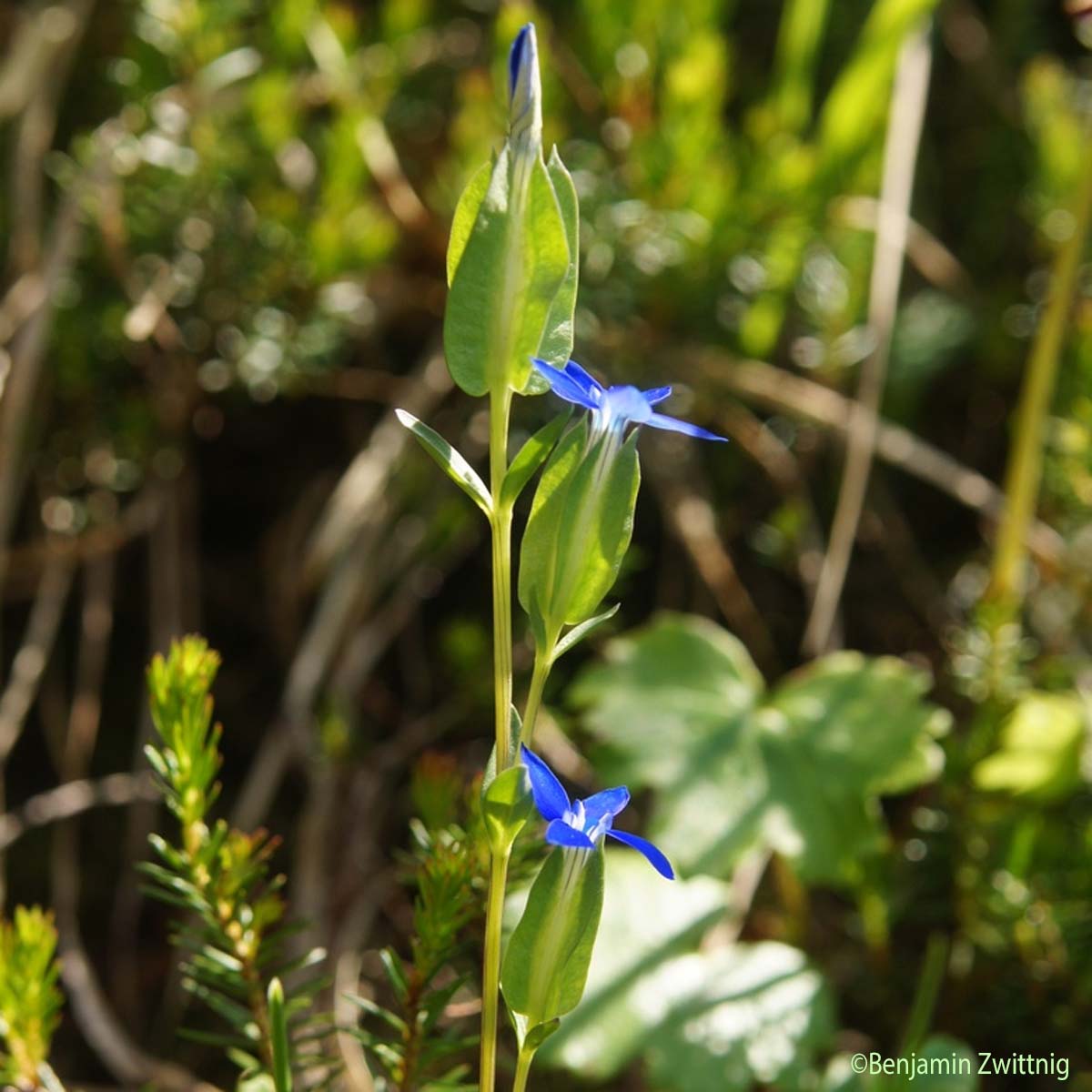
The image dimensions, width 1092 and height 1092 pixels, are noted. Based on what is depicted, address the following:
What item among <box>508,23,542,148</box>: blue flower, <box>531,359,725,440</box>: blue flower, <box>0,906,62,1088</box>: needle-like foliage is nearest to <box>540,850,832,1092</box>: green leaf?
<box>0,906,62,1088</box>: needle-like foliage

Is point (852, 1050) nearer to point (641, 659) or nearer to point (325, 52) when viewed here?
point (641, 659)

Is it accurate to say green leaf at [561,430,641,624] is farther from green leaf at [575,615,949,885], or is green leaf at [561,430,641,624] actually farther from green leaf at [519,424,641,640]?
green leaf at [575,615,949,885]

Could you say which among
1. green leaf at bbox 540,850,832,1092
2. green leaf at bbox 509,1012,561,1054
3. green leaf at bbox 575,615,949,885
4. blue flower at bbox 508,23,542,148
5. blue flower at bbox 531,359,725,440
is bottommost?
green leaf at bbox 540,850,832,1092

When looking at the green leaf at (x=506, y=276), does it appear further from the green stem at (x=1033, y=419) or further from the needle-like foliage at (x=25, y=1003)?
the green stem at (x=1033, y=419)

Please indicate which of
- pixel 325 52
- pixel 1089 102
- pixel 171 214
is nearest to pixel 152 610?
pixel 171 214

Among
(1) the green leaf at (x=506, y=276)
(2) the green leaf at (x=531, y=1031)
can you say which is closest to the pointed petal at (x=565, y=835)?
(2) the green leaf at (x=531, y=1031)

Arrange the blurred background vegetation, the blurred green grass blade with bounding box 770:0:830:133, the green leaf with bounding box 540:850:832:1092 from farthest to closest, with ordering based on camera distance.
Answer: the blurred green grass blade with bounding box 770:0:830:133 < the blurred background vegetation < the green leaf with bounding box 540:850:832:1092
